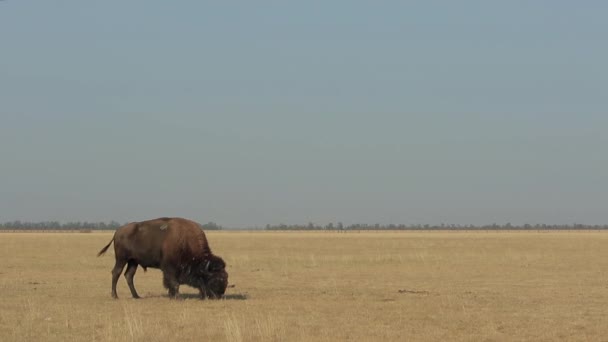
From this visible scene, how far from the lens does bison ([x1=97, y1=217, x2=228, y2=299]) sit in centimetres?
2209

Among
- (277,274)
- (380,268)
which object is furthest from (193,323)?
(380,268)

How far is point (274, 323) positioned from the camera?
1700 centimetres

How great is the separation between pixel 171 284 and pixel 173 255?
2.37 feet

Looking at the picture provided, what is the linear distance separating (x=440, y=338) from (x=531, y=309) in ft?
16.5

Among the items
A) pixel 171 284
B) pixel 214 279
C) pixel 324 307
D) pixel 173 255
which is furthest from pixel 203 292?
pixel 324 307

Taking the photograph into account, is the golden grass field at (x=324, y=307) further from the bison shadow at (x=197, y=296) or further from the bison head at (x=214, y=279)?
the bison head at (x=214, y=279)

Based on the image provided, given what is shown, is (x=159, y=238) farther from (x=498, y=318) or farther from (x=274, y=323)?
(x=498, y=318)

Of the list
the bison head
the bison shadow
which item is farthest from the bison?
the bison shadow

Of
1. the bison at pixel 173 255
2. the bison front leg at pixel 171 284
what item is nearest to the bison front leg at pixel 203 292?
the bison at pixel 173 255

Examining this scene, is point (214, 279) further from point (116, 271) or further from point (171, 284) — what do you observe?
point (116, 271)

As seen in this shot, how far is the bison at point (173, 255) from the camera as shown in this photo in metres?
22.1

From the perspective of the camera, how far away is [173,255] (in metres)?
22.5

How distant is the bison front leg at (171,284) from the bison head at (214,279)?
0.82m

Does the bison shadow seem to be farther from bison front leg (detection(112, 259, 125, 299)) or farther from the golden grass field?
bison front leg (detection(112, 259, 125, 299))
